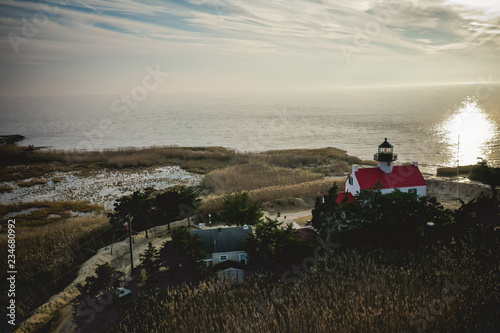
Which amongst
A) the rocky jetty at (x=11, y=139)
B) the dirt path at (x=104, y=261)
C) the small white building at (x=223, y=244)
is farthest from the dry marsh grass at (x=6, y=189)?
the rocky jetty at (x=11, y=139)

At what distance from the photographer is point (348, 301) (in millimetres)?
10172

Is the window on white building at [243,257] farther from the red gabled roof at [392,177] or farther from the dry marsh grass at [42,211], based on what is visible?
the dry marsh grass at [42,211]

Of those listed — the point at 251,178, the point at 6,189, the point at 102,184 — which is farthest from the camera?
the point at 102,184

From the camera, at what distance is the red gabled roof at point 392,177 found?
20797mm

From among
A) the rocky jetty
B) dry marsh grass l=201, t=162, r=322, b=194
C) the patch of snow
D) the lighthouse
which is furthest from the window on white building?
the rocky jetty

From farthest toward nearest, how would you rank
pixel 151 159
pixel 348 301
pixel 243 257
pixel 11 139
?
pixel 11 139 → pixel 151 159 → pixel 243 257 → pixel 348 301

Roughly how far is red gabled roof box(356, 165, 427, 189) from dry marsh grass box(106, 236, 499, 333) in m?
7.38

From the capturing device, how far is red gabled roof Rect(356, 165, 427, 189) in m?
20.8

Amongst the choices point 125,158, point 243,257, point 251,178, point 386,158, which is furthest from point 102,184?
point 386,158

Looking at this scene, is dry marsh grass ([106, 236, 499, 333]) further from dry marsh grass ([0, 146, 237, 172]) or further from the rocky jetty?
the rocky jetty

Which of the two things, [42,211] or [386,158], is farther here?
[42,211]

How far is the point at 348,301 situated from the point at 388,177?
13.4 metres

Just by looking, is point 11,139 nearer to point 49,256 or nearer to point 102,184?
point 102,184

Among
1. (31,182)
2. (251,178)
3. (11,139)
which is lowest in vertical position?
(31,182)
